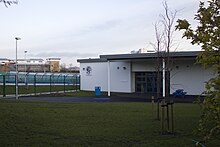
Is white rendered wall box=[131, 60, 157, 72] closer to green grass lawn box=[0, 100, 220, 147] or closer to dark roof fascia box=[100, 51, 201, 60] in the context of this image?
dark roof fascia box=[100, 51, 201, 60]

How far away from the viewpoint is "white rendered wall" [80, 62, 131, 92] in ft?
130

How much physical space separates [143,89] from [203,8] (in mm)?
32132

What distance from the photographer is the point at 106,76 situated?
4141 cm

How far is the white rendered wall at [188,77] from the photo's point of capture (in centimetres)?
3419

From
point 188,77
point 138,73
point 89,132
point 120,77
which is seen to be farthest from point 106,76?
point 89,132

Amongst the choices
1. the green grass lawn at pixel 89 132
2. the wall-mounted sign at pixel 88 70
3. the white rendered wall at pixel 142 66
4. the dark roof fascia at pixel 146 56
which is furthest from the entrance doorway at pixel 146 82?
the green grass lawn at pixel 89 132

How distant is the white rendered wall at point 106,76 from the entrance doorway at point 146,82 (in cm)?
110

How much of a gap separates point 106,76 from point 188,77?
435 inches

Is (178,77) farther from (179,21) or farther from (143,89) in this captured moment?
(179,21)

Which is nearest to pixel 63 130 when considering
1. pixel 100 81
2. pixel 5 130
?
pixel 5 130

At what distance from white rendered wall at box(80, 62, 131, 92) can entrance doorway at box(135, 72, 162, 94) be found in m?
1.10

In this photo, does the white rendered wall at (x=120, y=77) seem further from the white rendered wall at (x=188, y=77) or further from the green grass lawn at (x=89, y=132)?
the green grass lawn at (x=89, y=132)

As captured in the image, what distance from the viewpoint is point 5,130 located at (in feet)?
33.3

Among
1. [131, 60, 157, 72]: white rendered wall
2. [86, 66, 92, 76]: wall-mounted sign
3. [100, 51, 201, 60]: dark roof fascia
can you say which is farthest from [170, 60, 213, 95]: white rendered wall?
[86, 66, 92, 76]: wall-mounted sign
